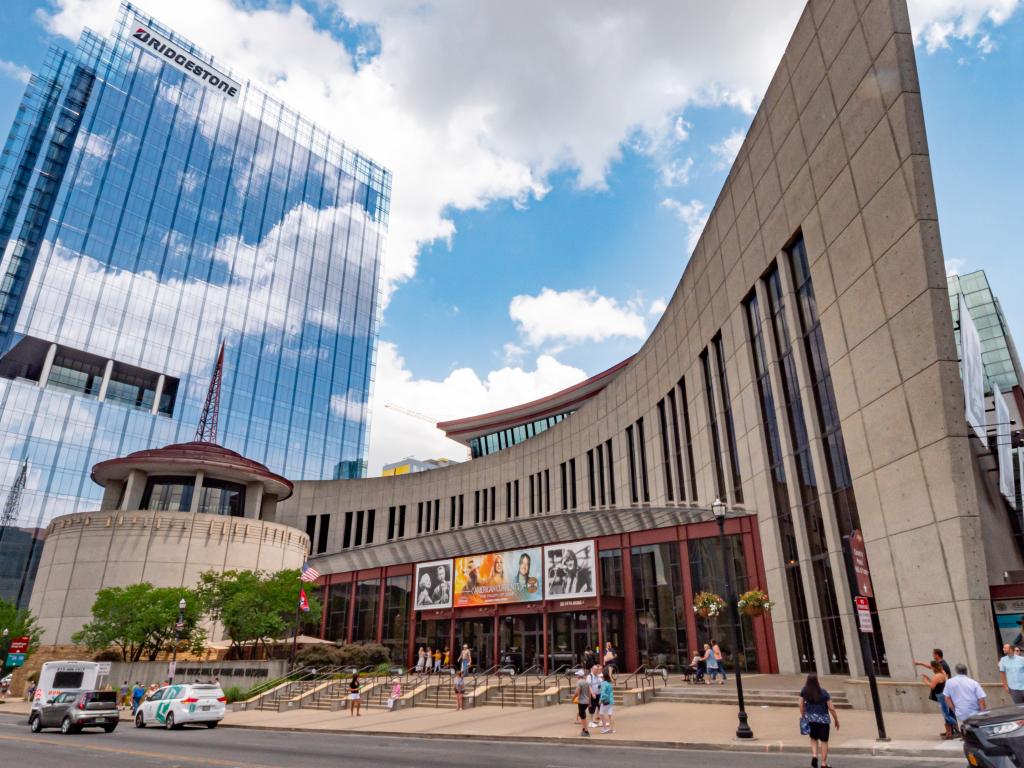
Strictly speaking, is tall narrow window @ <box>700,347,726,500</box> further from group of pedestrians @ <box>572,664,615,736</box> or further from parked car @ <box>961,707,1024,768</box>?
parked car @ <box>961,707,1024,768</box>

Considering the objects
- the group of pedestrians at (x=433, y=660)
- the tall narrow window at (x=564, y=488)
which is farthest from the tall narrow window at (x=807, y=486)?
the tall narrow window at (x=564, y=488)

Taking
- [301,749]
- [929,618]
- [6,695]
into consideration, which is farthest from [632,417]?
[6,695]

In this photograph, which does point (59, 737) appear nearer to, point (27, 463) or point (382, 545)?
point (382, 545)

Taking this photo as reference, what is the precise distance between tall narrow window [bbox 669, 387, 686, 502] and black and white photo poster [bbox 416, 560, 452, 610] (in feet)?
51.1

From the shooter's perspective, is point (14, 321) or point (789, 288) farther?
point (14, 321)

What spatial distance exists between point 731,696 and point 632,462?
2551cm

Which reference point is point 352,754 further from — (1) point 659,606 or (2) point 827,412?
(1) point 659,606

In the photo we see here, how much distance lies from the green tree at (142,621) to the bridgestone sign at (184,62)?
9837 centimetres

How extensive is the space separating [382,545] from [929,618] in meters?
36.1

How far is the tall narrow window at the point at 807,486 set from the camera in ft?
79.7

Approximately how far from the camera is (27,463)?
76.9 m

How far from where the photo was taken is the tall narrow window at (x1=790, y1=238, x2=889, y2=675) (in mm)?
22312

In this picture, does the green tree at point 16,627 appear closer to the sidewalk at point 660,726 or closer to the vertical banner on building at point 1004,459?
the sidewalk at point 660,726

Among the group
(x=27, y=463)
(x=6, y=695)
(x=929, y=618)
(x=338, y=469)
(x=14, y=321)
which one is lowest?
(x=6, y=695)
